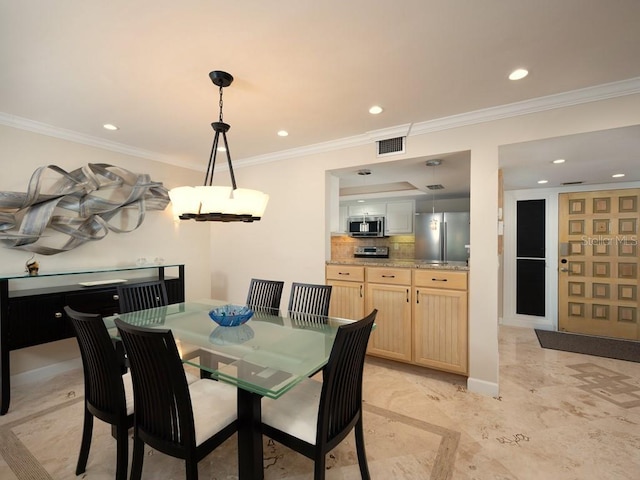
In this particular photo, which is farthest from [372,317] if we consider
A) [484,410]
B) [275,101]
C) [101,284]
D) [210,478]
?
[101,284]

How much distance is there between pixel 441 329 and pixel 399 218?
3077 millimetres

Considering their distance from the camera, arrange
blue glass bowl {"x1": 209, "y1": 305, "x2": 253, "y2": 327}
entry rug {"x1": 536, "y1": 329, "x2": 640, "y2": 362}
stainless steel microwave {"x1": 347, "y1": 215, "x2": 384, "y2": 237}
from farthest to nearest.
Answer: stainless steel microwave {"x1": 347, "y1": 215, "x2": 384, "y2": 237} < entry rug {"x1": 536, "y1": 329, "x2": 640, "y2": 362} < blue glass bowl {"x1": 209, "y1": 305, "x2": 253, "y2": 327}

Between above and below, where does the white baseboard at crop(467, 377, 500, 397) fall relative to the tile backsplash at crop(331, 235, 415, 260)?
below

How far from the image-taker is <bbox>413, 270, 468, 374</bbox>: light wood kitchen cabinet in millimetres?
2791

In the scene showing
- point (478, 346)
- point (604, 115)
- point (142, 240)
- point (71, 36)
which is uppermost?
point (71, 36)

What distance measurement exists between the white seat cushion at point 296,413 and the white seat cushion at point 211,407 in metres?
0.18

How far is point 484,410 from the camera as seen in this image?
7.88ft

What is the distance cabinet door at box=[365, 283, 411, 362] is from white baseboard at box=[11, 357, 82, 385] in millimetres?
3129

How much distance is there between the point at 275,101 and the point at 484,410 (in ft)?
9.71

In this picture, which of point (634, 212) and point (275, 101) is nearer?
point (275, 101)

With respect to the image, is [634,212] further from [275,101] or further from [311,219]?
[275,101]

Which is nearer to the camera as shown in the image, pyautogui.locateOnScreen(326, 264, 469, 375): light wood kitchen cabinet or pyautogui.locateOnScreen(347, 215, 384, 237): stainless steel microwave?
pyautogui.locateOnScreen(326, 264, 469, 375): light wood kitchen cabinet

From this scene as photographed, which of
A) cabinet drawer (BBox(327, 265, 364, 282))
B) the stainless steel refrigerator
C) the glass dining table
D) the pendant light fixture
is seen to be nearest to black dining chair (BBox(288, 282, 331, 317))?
the glass dining table

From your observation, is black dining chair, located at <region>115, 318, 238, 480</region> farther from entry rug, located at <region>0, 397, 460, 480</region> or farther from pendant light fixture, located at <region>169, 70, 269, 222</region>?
pendant light fixture, located at <region>169, 70, 269, 222</region>
